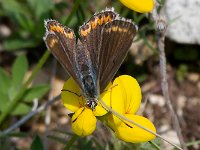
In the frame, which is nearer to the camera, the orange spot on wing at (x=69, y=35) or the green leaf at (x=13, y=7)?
the orange spot on wing at (x=69, y=35)

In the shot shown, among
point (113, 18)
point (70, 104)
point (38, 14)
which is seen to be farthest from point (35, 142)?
point (38, 14)

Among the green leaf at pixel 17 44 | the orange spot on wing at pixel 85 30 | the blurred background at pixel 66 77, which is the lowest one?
the blurred background at pixel 66 77

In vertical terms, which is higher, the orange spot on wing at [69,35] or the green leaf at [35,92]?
the orange spot on wing at [69,35]

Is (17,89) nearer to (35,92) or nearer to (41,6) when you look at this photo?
(35,92)

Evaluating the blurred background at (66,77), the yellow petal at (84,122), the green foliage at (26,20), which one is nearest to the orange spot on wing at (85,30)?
the yellow petal at (84,122)

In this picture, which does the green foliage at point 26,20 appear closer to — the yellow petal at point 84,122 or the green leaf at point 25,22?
the green leaf at point 25,22

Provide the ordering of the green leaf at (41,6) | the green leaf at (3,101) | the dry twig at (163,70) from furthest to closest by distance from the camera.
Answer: the green leaf at (41,6)
the green leaf at (3,101)
the dry twig at (163,70)

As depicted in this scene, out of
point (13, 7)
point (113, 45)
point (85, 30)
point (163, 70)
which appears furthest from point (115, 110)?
point (13, 7)
